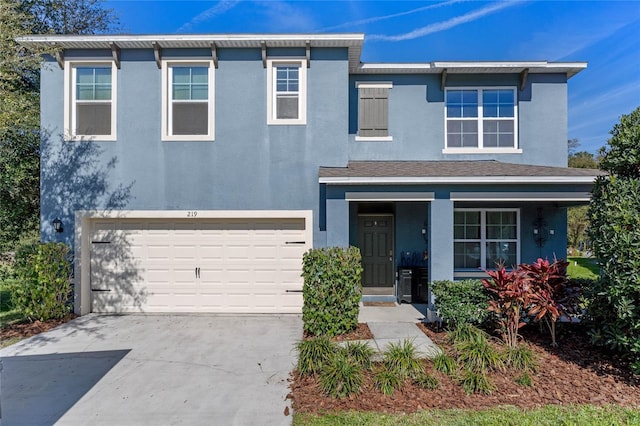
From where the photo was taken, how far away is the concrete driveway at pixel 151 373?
4043 millimetres

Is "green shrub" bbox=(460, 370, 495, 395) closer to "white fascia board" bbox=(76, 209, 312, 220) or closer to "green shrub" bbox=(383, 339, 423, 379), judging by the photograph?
"green shrub" bbox=(383, 339, 423, 379)

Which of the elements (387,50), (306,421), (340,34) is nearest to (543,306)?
(306,421)

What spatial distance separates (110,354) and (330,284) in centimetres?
400

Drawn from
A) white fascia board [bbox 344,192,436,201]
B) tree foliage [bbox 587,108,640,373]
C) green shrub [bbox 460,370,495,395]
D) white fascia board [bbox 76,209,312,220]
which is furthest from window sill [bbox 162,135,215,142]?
tree foliage [bbox 587,108,640,373]

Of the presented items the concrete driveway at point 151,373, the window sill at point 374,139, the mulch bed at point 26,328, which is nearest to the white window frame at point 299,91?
the window sill at point 374,139

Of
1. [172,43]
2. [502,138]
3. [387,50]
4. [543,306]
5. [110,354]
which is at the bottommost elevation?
[110,354]

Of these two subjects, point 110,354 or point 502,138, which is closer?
point 110,354

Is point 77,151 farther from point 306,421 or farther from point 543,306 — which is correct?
point 543,306

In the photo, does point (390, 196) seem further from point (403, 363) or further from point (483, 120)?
point (483, 120)

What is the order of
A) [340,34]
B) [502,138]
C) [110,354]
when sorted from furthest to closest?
1. [502,138]
2. [340,34]
3. [110,354]

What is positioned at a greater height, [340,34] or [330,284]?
[340,34]

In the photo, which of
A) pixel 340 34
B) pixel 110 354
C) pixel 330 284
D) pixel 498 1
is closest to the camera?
pixel 110 354

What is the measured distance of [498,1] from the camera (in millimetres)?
10023

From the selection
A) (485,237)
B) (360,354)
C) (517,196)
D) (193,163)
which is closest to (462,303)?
(360,354)
